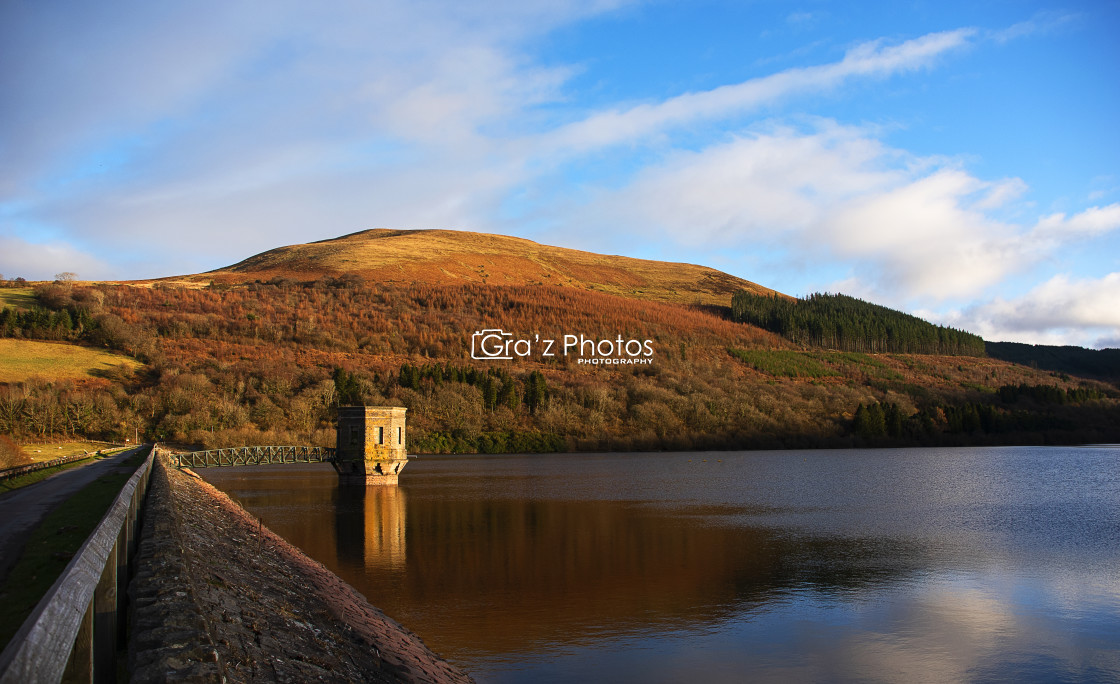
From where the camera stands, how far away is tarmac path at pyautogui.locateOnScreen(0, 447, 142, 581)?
12.3 m

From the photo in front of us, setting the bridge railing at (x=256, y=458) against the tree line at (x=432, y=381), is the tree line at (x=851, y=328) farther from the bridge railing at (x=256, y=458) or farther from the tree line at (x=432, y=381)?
the bridge railing at (x=256, y=458)

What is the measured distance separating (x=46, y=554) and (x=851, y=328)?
6694 inches

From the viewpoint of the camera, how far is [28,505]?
18.3 meters

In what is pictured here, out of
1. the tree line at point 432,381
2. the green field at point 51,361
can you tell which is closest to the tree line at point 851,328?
the tree line at point 432,381

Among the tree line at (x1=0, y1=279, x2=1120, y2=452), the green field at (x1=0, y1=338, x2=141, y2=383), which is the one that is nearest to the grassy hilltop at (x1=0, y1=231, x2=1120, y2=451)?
the tree line at (x1=0, y1=279, x2=1120, y2=452)

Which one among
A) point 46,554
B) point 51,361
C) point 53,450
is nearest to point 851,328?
point 51,361

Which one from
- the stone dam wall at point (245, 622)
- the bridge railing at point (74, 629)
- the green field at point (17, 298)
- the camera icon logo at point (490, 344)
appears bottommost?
the stone dam wall at point (245, 622)

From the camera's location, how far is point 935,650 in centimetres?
1448

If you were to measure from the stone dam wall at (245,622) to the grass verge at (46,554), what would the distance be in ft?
3.44

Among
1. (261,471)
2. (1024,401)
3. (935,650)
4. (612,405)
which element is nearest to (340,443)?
(261,471)

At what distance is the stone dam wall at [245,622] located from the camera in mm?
6477

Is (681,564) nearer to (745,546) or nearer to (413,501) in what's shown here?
(745,546)

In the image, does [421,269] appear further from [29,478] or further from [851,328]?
[29,478]

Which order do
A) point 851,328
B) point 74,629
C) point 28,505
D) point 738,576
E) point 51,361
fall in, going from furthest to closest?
1. point 851,328
2. point 51,361
3. point 738,576
4. point 28,505
5. point 74,629
